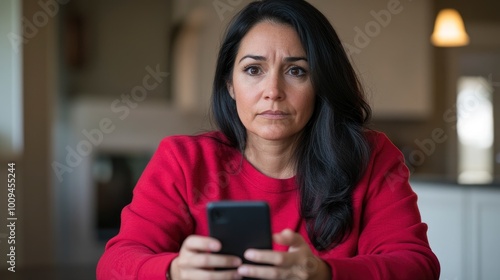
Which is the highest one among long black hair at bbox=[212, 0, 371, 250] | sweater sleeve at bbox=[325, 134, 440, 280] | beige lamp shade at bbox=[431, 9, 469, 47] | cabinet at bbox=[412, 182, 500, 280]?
beige lamp shade at bbox=[431, 9, 469, 47]

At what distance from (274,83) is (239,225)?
0.42 metres

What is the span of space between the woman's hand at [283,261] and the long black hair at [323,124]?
350 millimetres

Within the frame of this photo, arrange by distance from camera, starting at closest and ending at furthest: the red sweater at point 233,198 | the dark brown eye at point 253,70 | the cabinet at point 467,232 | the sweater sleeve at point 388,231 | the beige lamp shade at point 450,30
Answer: the sweater sleeve at point 388,231 → the red sweater at point 233,198 → the dark brown eye at point 253,70 → the cabinet at point 467,232 → the beige lamp shade at point 450,30

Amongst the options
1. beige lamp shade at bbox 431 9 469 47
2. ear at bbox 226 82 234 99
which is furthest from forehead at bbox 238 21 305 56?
beige lamp shade at bbox 431 9 469 47

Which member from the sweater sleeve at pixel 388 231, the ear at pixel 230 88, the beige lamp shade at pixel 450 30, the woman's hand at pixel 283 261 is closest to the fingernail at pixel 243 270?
the woman's hand at pixel 283 261

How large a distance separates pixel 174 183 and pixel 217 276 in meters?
0.43

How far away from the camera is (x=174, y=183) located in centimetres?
137

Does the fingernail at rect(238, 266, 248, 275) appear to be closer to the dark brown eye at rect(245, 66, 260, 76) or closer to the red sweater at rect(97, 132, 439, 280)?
the red sweater at rect(97, 132, 439, 280)

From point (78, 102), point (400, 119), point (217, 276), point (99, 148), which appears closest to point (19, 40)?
point (78, 102)

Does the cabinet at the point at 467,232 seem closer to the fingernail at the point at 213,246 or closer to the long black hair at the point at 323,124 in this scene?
the long black hair at the point at 323,124

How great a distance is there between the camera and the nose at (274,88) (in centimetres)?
130

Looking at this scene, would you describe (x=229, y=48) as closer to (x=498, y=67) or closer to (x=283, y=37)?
(x=283, y=37)

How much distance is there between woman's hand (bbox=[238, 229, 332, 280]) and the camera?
95 centimetres

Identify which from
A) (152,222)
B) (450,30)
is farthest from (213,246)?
(450,30)
